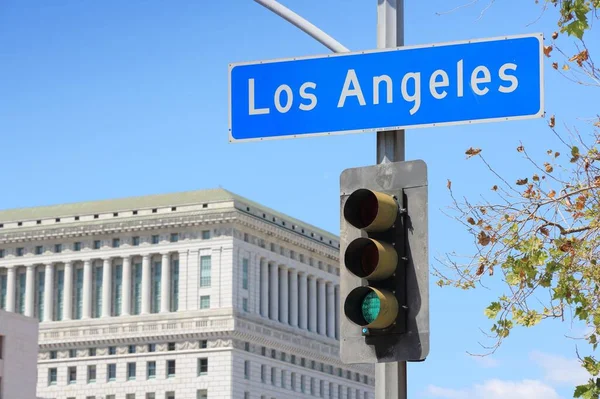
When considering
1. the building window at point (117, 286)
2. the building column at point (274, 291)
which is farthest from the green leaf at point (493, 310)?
the building column at point (274, 291)

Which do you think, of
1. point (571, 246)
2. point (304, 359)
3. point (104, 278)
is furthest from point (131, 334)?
point (571, 246)

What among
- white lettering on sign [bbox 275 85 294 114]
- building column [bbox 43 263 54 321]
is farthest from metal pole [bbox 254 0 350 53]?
building column [bbox 43 263 54 321]

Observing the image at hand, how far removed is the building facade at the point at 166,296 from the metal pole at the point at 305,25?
125 metres

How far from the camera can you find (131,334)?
140375 millimetres

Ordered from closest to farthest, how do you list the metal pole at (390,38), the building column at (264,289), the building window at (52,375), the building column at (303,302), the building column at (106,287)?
the metal pole at (390,38), the building window at (52,375), the building column at (106,287), the building column at (264,289), the building column at (303,302)

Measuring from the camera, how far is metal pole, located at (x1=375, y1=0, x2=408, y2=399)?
9672 mm

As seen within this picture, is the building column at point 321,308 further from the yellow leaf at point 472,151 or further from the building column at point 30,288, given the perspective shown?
the yellow leaf at point 472,151

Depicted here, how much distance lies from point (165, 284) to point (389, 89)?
133 m

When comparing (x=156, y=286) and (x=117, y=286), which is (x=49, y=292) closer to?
(x=117, y=286)

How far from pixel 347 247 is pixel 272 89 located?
1565mm

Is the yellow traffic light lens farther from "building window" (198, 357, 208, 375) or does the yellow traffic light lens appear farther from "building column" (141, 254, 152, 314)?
"building column" (141, 254, 152, 314)

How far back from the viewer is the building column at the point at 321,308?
15538 centimetres

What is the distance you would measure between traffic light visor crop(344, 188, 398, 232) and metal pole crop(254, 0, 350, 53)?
4.37 feet

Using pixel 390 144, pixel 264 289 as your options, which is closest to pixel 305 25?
pixel 390 144
